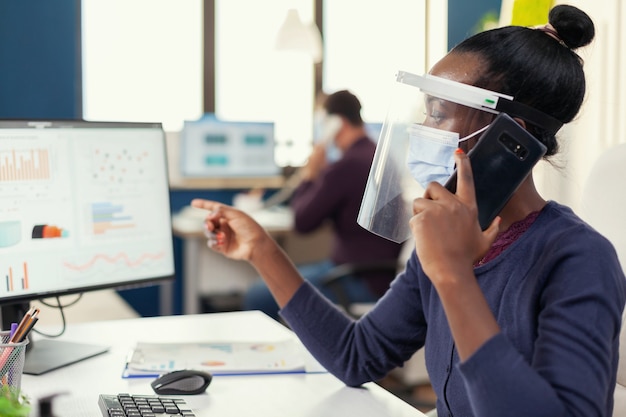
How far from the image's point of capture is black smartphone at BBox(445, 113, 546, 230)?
3.20ft

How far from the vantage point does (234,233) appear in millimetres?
1402

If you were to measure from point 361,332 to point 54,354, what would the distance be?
1.76 ft

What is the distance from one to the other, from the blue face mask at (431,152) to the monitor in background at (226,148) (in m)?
2.98

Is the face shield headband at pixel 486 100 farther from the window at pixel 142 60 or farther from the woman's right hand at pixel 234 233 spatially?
the window at pixel 142 60

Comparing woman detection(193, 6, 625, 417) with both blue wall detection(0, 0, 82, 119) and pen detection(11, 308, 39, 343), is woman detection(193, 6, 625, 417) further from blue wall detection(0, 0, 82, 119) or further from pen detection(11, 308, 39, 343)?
blue wall detection(0, 0, 82, 119)

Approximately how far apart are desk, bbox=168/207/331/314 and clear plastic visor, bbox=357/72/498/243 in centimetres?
249

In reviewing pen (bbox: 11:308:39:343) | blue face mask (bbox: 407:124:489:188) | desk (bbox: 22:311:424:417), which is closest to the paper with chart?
desk (bbox: 22:311:424:417)

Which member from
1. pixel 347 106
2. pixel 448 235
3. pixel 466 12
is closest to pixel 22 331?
pixel 448 235

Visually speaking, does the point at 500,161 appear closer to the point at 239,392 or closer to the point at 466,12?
the point at 239,392

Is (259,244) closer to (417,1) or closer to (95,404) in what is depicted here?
(95,404)

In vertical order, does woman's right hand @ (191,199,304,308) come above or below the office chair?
above

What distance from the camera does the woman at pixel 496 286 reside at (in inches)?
34.2

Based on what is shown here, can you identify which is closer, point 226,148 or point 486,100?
point 486,100

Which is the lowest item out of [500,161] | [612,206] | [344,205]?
[344,205]
